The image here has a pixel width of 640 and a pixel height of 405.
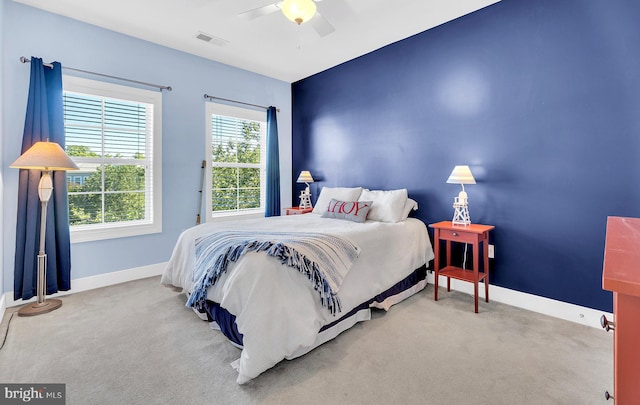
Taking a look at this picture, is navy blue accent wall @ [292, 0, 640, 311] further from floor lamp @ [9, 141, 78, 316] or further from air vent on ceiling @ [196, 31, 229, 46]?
floor lamp @ [9, 141, 78, 316]

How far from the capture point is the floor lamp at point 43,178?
240cm

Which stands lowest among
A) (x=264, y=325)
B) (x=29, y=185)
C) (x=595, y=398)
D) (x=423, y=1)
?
(x=595, y=398)

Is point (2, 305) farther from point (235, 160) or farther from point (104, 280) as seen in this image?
point (235, 160)

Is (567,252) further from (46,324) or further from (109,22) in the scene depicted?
(109,22)

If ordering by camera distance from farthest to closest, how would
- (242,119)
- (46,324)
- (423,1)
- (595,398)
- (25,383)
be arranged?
(242,119)
(423,1)
(46,324)
(25,383)
(595,398)

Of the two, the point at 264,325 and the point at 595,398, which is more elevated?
the point at 264,325

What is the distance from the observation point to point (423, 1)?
107 inches

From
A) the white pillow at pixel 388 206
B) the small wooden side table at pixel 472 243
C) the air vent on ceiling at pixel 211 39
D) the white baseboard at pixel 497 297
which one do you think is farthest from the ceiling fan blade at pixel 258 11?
the white baseboard at pixel 497 297

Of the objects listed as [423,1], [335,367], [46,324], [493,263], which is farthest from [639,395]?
[46,324]

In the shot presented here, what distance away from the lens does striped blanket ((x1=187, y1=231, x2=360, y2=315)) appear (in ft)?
6.29

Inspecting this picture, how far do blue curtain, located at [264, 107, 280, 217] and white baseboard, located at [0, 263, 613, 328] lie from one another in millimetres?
1674

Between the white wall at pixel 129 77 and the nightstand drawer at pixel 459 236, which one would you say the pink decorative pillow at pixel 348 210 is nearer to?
the nightstand drawer at pixel 459 236

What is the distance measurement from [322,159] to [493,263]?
8.71 feet

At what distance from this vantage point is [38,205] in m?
2.76
